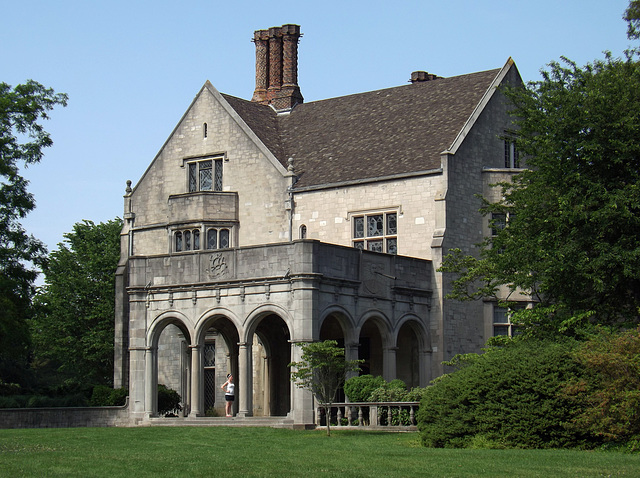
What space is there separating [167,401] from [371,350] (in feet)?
25.3

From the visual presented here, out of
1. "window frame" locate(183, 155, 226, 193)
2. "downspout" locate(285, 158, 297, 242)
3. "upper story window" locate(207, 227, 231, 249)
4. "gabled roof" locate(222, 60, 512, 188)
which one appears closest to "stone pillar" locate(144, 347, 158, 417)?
"upper story window" locate(207, 227, 231, 249)

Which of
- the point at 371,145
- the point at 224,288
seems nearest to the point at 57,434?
the point at 224,288

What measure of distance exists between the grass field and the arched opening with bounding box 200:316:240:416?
12620mm

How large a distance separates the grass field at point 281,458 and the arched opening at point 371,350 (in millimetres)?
12425

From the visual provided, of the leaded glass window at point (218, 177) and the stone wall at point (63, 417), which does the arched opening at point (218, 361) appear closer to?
the stone wall at point (63, 417)

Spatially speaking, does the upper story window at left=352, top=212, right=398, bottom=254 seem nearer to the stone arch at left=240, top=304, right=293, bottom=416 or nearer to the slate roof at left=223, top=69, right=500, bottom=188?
the slate roof at left=223, top=69, right=500, bottom=188

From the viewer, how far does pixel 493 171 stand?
140 feet

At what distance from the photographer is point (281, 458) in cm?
2167

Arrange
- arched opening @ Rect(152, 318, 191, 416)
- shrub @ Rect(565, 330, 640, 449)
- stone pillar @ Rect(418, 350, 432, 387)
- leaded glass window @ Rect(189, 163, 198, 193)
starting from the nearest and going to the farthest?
shrub @ Rect(565, 330, 640, 449), stone pillar @ Rect(418, 350, 432, 387), arched opening @ Rect(152, 318, 191, 416), leaded glass window @ Rect(189, 163, 198, 193)

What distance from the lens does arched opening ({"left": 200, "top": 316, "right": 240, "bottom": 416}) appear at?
41500mm

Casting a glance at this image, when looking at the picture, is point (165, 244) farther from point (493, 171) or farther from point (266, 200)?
point (493, 171)

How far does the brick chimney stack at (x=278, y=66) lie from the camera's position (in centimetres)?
5128

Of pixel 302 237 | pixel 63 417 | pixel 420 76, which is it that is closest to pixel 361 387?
pixel 302 237

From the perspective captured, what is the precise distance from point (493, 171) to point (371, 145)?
516cm
